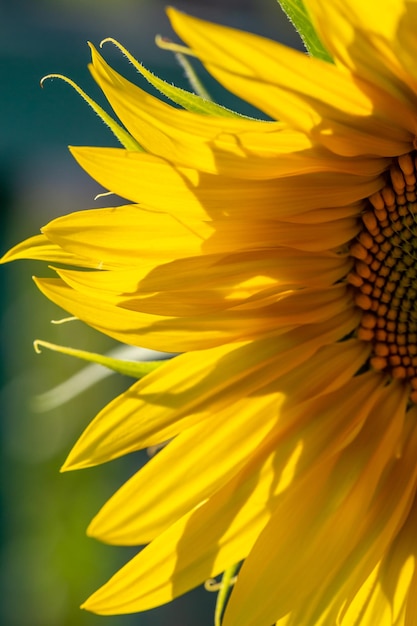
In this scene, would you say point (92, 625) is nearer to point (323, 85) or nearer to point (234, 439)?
point (234, 439)

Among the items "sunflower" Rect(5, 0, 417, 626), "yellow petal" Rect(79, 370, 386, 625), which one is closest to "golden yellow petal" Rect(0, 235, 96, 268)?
"sunflower" Rect(5, 0, 417, 626)

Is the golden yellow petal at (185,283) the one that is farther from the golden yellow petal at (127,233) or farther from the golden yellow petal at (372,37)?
the golden yellow petal at (372,37)

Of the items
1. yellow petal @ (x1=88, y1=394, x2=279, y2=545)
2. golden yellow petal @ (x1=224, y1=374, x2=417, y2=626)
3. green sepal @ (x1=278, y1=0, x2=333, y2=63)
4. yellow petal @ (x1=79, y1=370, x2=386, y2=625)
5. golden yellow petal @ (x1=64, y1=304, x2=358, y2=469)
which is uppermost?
green sepal @ (x1=278, y1=0, x2=333, y2=63)

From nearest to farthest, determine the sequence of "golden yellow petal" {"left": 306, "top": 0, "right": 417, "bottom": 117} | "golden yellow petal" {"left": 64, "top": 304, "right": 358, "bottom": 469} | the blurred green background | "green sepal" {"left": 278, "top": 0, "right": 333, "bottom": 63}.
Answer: "golden yellow petal" {"left": 306, "top": 0, "right": 417, "bottom": 117} → "green sepal" {"left": 278, "top": 0, "right": 333, "bottom": 63} → "golden yellow petal" {"left": 64, "top": 304, "right": 358, "bottom": 469} → the blurred green background

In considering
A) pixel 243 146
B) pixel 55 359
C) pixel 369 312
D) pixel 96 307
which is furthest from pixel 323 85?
pixel 55 359

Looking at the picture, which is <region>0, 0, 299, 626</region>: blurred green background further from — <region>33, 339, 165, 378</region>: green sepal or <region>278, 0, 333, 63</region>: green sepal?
<region>278, 0, 333, 63</region>: green sepal

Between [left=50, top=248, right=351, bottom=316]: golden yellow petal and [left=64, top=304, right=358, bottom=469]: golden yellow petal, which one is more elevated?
[left=50, top=248, right=351, bottom=316]: golden yellow petal

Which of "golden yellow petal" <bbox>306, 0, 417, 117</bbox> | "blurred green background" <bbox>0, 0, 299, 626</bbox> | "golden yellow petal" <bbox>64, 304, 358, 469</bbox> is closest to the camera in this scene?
"golden yellow petal" <bbox>306, 0, 417, 117</bbox>

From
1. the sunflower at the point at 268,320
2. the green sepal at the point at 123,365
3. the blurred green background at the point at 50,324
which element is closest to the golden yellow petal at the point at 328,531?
the sunflower at the point at 268,320
